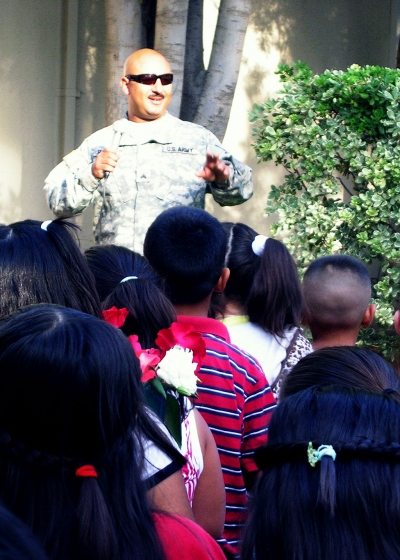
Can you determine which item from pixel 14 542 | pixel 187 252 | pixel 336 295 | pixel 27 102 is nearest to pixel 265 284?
pixel 336 295

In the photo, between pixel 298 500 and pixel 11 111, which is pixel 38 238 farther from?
pixel 11 111

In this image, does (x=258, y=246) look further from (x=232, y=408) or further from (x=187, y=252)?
(x=232, y=408)

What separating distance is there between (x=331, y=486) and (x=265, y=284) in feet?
→ 5.67

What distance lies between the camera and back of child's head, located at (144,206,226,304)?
2.74 m

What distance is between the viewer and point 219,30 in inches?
225

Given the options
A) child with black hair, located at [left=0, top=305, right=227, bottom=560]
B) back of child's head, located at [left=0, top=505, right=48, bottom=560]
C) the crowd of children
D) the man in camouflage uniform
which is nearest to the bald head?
the man in camouflage uniform

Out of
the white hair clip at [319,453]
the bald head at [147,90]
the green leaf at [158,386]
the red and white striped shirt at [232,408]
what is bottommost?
the red and white striped shirt at [232,408]

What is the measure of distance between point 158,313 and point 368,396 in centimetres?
91

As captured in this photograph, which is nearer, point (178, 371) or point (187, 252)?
point (178, 371)

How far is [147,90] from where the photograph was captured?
4461mm

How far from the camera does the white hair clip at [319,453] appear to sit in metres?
1.44

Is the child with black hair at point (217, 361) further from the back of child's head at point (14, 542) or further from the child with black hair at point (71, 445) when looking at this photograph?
the back of child's head at point (14, 542)

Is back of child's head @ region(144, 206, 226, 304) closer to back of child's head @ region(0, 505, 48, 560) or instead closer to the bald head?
the bald head

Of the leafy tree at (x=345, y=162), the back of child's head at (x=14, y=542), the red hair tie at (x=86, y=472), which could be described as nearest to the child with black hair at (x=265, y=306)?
the red hair tie at (x=86, y=472)
